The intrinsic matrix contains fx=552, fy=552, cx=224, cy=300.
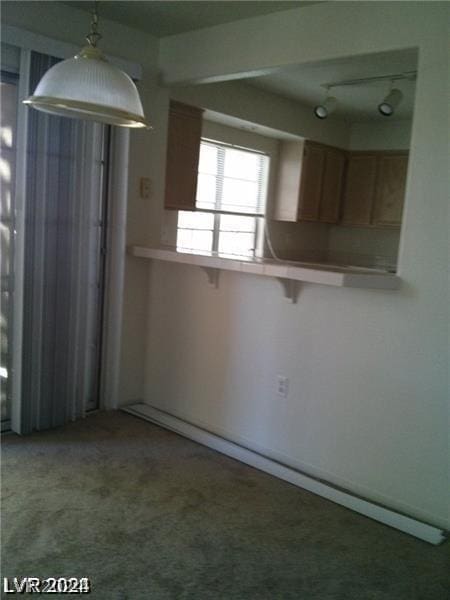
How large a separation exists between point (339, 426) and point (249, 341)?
30.9 inches

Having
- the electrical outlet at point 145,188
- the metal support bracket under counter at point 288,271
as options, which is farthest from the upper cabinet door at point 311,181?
the metal support bracket under counter at point 288,271

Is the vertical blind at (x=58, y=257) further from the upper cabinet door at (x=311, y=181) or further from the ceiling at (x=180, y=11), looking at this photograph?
the upper cabinet door at (x=311, y=181)

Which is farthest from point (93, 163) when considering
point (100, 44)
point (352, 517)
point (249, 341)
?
point (352, 517)

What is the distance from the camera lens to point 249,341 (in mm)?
3500

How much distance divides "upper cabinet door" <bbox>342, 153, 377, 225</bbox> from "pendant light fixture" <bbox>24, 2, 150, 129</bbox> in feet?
14.3

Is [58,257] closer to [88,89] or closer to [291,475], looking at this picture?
[88,89]

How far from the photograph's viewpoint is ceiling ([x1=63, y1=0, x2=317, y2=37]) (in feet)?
9.95

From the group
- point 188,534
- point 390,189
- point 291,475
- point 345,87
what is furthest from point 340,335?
point 390,189

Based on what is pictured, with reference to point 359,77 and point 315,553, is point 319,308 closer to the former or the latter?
point 315,553

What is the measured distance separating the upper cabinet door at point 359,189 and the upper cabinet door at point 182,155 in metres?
2.29

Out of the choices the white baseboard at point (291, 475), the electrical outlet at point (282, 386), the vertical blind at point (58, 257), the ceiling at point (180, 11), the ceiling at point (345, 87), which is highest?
the ceiling at point (180, 11)

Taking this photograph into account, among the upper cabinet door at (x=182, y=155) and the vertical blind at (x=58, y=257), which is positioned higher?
the upper cabinet door at (x=182, y=155)

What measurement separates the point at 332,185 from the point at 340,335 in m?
3.20

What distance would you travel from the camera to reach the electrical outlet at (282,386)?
10.8 ft
